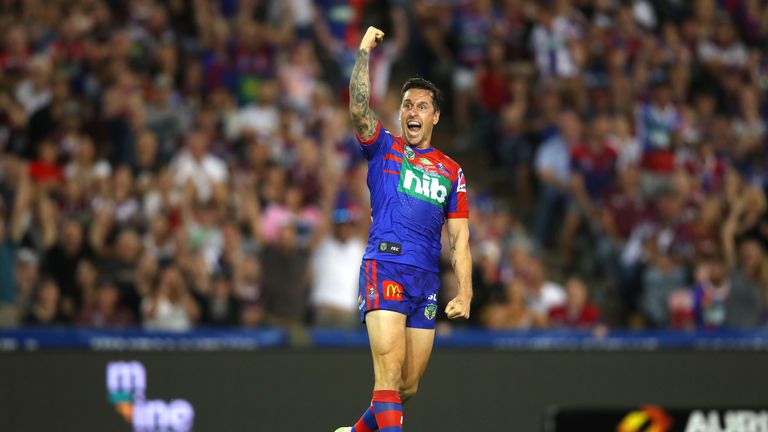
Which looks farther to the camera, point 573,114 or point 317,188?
point 573,114

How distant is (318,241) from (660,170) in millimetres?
6227

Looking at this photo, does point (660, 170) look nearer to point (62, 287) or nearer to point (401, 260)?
point (62, 287)

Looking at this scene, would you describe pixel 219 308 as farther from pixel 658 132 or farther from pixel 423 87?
pixel 658 132

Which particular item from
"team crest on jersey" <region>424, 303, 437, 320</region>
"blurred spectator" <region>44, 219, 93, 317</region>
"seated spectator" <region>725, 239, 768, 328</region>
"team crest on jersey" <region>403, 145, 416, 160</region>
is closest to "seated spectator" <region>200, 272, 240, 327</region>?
"blurred spectator" <region>44, 219, 93, 317</region>

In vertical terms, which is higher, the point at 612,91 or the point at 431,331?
the point at 612,91

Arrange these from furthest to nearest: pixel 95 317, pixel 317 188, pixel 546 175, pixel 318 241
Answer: pixel 546 175 < pixel 317 188 < pixel 318 241 < pixel 95 317

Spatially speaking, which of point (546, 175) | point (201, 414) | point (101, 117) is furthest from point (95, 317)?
point (546, 175)

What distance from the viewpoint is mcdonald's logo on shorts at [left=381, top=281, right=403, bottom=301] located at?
845cm

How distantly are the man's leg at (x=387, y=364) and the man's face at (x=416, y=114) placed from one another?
1.32m

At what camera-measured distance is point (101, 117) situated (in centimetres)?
1566

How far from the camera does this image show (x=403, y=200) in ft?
28.3

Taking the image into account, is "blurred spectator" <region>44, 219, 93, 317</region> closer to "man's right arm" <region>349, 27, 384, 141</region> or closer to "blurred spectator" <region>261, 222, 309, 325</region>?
"blurred spectator" <region>261, 222, 309, 325</region>

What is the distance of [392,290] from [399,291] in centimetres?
5

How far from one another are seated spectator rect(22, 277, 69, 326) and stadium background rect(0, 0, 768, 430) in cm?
3
